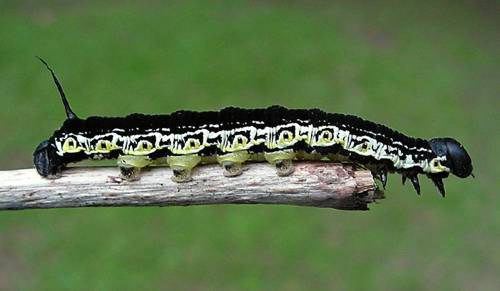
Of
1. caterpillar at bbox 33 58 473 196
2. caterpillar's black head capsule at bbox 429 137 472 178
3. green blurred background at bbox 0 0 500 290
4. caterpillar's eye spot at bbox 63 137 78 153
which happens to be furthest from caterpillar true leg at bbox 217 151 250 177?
green blurred background at bbox 0 0 500 290

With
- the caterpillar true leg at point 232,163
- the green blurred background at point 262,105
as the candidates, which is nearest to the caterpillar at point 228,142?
the caterpillar true leg at point 232,163

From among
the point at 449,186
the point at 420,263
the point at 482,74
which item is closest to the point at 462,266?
the point at 420,263

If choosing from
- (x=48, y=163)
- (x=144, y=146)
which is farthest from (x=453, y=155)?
(x=48, y=163)

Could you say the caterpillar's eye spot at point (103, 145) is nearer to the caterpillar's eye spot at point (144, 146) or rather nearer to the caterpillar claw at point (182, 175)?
the caterpillar's eye spot at point (144, 146)

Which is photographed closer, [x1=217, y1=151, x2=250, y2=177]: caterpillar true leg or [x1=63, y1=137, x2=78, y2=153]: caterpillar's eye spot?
[x1=217, y1=151, x2=250, y2=177]: caterpillar true leg

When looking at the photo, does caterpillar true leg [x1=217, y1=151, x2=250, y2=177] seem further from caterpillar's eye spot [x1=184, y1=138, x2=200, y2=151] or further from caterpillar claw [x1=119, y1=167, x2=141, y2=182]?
caterpillar claw [x1=119, y1=167, x2=141, y2=182]

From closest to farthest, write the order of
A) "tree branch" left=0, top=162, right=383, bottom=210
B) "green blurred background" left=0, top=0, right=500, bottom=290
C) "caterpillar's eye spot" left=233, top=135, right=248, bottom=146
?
1. "tree branch" left=0, top=162, right=383, bottom=210
2. "caterpillar's eye spot" left=233, top=135, right=248, bottom=146
3. "green blurred background" left=0, top=0, right=500, bottom=290

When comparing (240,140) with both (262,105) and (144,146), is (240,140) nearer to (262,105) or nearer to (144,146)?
(144,146)

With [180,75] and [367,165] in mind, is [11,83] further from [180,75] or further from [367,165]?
[367,165]
